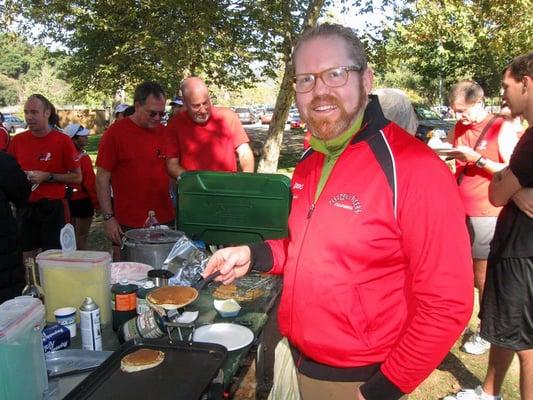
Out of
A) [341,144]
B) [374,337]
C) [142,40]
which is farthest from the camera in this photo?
[142,40]

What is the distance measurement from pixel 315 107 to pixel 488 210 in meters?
2.36

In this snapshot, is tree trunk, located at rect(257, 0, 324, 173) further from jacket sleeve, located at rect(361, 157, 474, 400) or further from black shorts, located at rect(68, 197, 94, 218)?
jacket sleeve, located at rect(361, 157, 474, 400)

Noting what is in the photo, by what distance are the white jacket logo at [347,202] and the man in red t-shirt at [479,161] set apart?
211 cm

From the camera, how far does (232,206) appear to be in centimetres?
278

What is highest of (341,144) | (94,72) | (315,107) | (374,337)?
(94,72)

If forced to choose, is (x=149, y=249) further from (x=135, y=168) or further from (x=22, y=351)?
(x=135, y=168)

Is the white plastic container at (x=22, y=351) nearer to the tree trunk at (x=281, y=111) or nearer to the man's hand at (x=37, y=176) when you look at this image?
the man's hand at (x=37, y=176)

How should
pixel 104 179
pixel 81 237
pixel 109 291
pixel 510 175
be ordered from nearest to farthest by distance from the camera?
1. pixel 109 291
2. pixel 510 175
3. pixel 104 179
4. pixel 81 237

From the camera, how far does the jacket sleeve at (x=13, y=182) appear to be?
97.9 inches

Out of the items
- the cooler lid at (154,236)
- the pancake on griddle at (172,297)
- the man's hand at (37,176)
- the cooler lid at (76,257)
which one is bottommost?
the cooler lid at (154,236)

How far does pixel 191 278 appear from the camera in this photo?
2256 millimetres

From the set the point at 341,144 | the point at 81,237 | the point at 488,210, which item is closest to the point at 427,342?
the point at 341,144

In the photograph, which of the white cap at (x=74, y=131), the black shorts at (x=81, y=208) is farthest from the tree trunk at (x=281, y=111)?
the black shorts at (x=81, y=208)

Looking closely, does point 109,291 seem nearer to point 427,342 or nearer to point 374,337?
point 374,337
